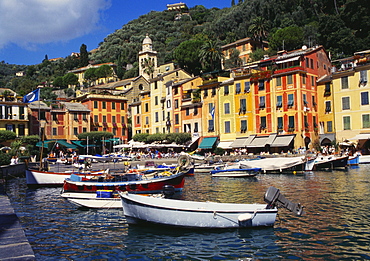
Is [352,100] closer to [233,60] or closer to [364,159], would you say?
[364,159]

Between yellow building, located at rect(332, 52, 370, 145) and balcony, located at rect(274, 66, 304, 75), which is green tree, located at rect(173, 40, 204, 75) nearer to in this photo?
balcony, located at rect(274, 66, 304, 75)

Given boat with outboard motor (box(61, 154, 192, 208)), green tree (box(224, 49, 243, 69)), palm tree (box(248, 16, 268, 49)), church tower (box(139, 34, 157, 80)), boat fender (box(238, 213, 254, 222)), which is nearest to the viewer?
boat fender (box(238, 213, 254, 222))

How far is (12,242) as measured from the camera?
9.78 m

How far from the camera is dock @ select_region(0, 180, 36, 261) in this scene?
27.9 feet

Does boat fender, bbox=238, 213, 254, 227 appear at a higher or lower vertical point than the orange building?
lower

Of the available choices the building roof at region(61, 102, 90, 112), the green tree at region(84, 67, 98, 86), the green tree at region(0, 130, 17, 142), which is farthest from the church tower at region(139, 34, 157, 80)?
the green tree at region(0, 130, 17, 142)

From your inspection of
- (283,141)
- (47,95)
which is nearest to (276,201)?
(283,141)

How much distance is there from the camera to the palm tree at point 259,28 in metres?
97.4

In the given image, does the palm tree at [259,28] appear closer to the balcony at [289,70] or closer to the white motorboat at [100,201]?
the balcony at [289,70]

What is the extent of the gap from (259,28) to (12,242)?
9611cm

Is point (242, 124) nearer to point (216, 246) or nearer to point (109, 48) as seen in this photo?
point (216, 246)

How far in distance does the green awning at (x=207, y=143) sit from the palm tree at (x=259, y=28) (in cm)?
4770

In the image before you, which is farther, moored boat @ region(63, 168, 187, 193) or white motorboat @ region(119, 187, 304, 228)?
moored boat @ region(63, 168, 187, 193)

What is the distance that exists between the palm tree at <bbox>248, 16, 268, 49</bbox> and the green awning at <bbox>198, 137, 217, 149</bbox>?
47704 mm
